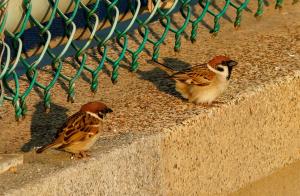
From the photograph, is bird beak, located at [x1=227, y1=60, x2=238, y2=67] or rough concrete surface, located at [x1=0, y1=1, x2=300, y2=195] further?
bird beak, located at [x1=227, y1=60, x2=238, y2=67]

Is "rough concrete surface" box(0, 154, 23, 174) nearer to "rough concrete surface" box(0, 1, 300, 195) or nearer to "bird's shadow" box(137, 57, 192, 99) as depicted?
"rough concrete surface" box(0, 1, 300, 195)

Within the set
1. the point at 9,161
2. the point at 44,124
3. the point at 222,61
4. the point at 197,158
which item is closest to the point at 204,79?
the point at 222,61

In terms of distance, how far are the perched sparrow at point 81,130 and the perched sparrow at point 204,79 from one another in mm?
773

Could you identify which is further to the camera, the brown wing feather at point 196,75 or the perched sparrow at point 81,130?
the brown wing feather at point 196,75

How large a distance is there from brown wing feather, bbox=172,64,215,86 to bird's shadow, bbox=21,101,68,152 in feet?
2.68

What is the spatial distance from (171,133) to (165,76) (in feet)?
3.38

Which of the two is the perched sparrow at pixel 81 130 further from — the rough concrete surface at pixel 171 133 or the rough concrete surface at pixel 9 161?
the rough concrete surface at pixel 9 161

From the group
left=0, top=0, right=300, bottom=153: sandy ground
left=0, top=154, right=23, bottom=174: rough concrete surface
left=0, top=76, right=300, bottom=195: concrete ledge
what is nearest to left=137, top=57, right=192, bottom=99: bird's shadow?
left=0, top=0, right=300, bottom=153: sandy ground

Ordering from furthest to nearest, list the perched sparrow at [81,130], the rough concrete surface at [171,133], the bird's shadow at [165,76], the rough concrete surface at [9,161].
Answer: the bird's shadow at [165,76] → the perched sparrow at [81,130] → the rough concrete surface at [171,133] → the rough concrete surface at [9,161]

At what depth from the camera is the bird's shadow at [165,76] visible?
6113mm

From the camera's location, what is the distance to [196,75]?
6.18 m

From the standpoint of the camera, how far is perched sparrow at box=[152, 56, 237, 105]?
596 centimetres

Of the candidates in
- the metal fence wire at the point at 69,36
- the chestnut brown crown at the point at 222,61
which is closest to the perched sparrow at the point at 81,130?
the metal fence wire at the point at 69,36

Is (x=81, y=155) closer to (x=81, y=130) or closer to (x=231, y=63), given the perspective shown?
(x=81, y=130)
